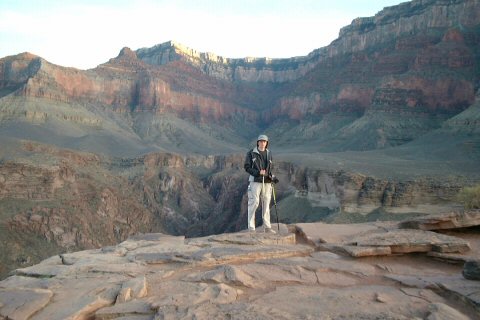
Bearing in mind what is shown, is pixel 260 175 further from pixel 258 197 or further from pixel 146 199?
pixel 146 199

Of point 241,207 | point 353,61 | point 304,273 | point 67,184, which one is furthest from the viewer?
point 353,61

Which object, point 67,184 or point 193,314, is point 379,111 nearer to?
point 67,184

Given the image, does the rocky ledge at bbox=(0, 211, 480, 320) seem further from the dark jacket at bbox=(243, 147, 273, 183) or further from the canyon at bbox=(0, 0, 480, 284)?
the canyon at bbox=(0, 0, 480, 284)

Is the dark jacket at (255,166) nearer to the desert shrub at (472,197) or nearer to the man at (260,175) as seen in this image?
the man at (260,175)

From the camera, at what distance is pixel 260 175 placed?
9.26 m

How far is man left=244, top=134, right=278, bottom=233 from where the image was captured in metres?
9.28

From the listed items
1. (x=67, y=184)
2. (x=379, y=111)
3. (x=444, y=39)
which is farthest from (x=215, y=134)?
(x=67, y=184)

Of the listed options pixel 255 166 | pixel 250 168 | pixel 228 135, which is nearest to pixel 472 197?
pixel 255 166

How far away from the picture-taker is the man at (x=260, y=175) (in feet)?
30.5

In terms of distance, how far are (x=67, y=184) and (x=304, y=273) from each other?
38529 millimetres

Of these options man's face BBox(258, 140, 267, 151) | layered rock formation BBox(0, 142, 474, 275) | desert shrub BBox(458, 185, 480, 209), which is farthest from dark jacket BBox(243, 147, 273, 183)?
layered rock formation BBox(0, 142, 474, 275)

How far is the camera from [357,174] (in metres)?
36.3

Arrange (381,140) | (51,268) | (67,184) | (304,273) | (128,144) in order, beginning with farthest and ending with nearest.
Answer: (128,144) < (381,140) < (67,184) < (51,268) < (304,273)

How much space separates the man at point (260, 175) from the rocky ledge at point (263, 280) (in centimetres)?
74
